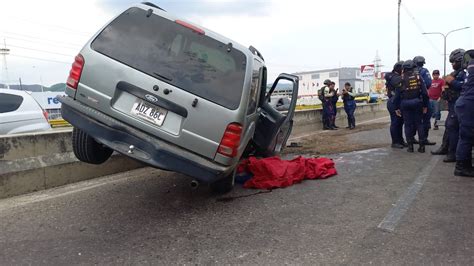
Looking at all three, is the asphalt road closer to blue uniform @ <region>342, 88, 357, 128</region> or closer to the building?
blue uniform @ <region>342, 88, 357, 128</region>

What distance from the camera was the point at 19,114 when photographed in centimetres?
702

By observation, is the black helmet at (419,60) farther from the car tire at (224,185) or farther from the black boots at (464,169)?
the car tire at (224,185)

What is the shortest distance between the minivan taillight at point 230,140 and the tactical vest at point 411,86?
511 cm

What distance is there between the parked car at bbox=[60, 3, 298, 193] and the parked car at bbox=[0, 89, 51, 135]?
3.37m

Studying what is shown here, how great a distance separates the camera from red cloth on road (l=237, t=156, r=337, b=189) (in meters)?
5.55

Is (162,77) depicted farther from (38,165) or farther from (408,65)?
(408,65)

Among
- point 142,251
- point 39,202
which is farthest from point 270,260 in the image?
point 39,202

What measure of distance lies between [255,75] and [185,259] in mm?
2214

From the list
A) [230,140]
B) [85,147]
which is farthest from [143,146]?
[85,147]

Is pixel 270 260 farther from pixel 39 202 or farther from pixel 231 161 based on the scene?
pixel 39 202

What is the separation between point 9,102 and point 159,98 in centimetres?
446

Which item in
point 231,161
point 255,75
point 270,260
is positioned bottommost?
point 270,260

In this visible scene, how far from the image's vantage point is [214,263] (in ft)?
10.5

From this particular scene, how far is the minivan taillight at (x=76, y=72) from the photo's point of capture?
3.99m
